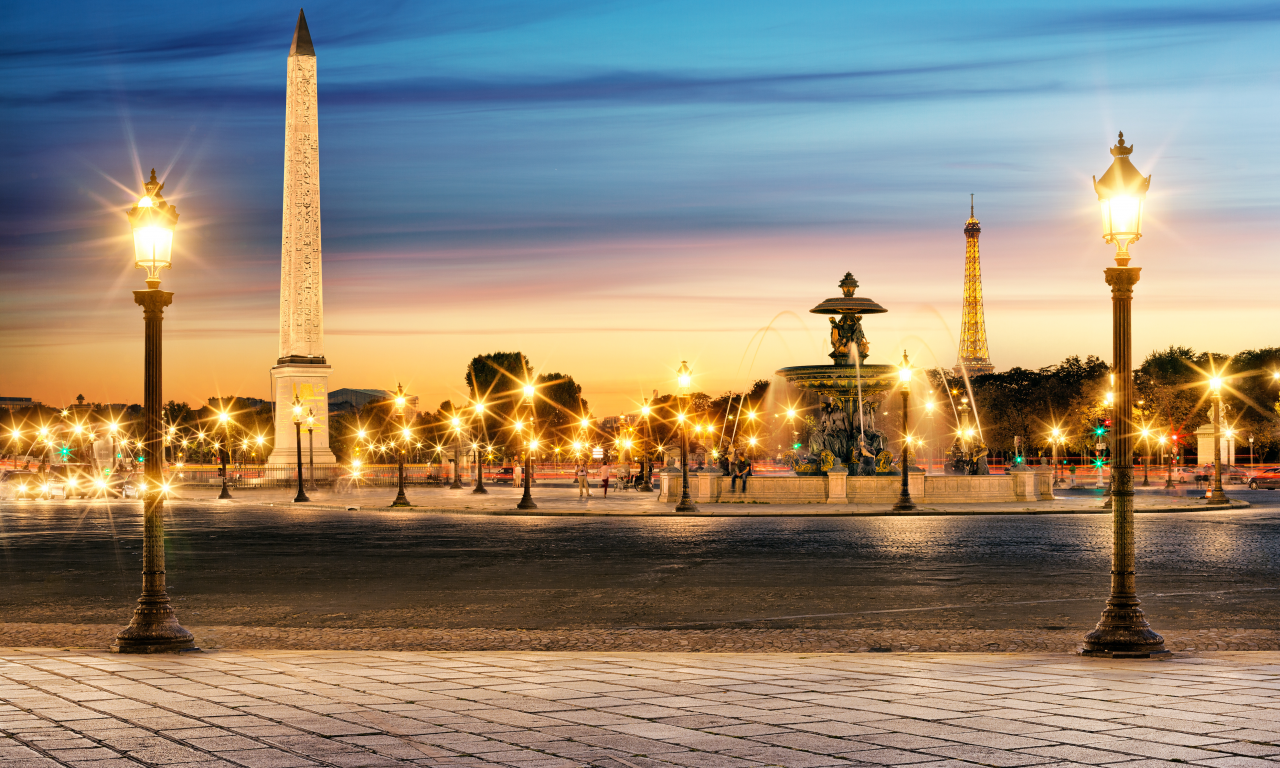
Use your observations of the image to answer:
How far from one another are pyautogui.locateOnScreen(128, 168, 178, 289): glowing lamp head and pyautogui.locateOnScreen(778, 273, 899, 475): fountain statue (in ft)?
95.1

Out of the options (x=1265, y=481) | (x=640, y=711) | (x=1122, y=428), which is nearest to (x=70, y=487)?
(x=1122, y=428)

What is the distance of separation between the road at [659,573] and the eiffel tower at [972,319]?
128 metres

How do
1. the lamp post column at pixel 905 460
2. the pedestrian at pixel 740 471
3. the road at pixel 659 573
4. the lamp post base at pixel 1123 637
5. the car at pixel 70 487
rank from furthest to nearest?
1. the car at pixel 70 487
2. the pedestrian at pixel 740 471
3. the lamp post column at pixel 905 460
4. the road at pixel 659 573
5. the lamp post base at pixel 1123 637

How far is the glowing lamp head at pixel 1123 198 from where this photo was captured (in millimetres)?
10750

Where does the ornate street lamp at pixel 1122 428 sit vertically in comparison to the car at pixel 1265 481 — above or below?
above

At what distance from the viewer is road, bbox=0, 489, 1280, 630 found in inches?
526

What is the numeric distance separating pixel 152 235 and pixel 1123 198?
898cm

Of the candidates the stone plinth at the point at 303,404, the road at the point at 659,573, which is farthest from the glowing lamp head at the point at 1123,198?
the stone plinth at the point at 303,404

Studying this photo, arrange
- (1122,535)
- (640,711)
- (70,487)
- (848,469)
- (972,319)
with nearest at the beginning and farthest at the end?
(640,711) < (1122,535) < (848,469) < (70,487) < (972,319)

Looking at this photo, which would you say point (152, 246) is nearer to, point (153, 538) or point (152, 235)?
point (152, 235)

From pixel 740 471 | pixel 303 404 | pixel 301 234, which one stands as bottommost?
pixel 740 471

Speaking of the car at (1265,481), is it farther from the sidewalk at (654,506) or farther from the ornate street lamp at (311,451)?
the ornate street lamp at (311,451)

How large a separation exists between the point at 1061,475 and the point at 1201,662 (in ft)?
208

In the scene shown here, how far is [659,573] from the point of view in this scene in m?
18.0
